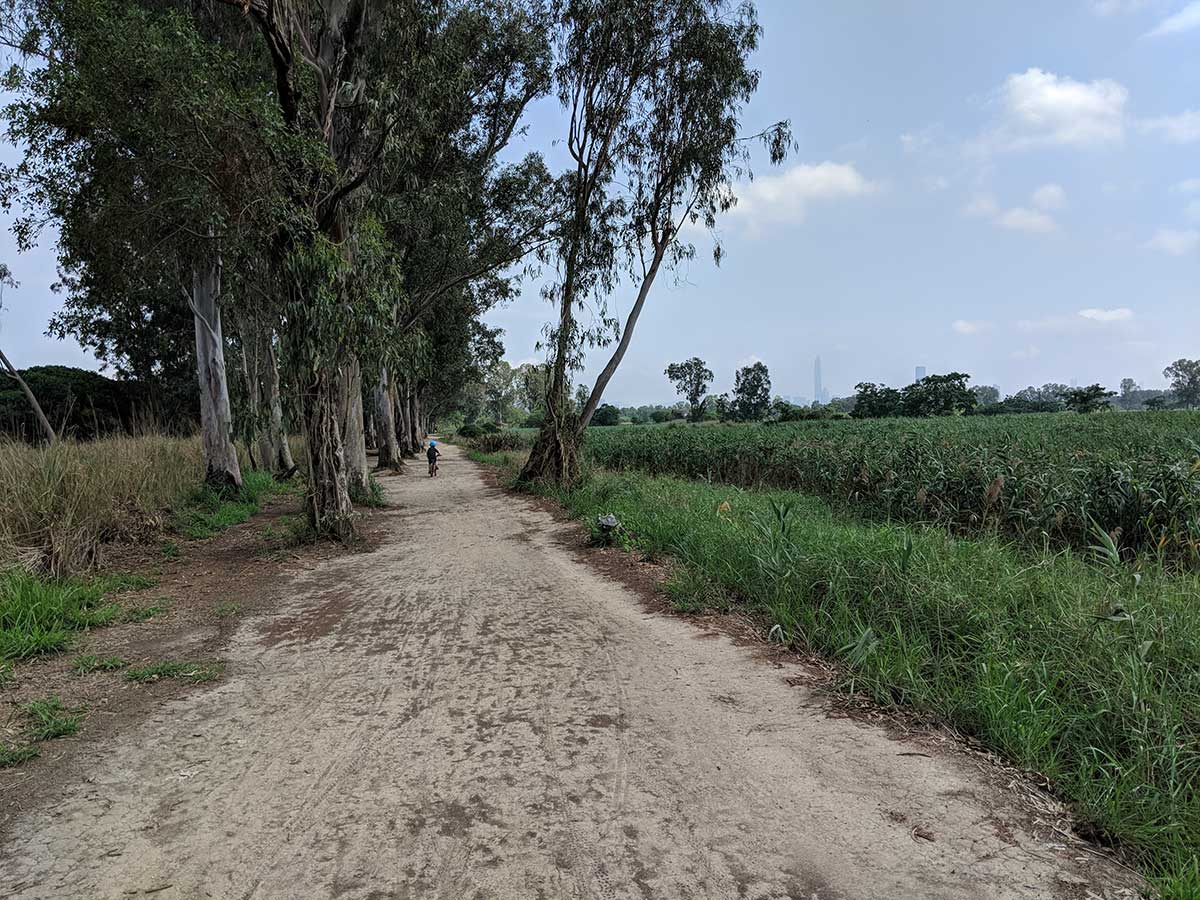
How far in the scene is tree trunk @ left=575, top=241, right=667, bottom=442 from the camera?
1442cm


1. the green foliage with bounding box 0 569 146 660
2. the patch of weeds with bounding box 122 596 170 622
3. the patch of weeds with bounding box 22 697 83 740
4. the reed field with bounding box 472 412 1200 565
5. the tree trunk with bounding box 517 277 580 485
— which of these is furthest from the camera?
the tree trunk with bounding box 517 277 580 485

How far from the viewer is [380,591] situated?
20.0ft

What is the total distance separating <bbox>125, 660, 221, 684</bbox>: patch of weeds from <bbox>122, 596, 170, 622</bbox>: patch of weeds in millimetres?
1309

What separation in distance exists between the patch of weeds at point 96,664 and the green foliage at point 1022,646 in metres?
4.28

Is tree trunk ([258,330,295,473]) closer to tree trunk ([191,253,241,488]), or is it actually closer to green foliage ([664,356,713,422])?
tree trunk ([191,253,241,488])

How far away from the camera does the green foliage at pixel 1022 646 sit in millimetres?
2488

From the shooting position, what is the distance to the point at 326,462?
828cm

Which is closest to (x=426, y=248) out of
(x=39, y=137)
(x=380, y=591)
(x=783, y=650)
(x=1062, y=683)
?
(x=39, y=137)

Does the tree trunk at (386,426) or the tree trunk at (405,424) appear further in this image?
the tree trunk at (405,424)

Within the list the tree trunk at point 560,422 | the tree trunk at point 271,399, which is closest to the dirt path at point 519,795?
the tree trunk at point 560,422

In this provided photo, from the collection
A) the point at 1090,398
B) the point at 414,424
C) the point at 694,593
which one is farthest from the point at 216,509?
the point at 1090,398

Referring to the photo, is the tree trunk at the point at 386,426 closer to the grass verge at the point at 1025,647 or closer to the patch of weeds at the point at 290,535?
the patch of weeds at the point at 290,535

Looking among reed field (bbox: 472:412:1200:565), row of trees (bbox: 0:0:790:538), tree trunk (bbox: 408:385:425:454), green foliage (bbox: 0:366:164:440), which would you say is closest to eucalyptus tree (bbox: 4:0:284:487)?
row of trees (bbox: 0:0:790:538)

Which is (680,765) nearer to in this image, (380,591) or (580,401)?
(380,591)
